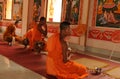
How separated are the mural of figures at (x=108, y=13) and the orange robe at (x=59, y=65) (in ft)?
11.2

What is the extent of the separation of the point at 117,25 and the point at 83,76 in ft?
11.2

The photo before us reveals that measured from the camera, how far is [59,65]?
11.8 feet

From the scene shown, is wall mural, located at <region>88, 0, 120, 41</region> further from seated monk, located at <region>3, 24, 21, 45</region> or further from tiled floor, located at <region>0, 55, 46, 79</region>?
tiled floor, located at <region>0, 55, 46, 79</region>

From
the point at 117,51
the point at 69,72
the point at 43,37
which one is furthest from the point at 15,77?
the point at 117,51

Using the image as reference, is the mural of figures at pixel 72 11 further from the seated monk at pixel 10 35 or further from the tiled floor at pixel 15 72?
the tiled floor at pixel 15 72

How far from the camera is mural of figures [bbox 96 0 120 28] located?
257 inches

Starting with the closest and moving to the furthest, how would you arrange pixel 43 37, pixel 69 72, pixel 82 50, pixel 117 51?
pixel 69 72, pixel 117 51, pixel 43 37, pixel 82 50

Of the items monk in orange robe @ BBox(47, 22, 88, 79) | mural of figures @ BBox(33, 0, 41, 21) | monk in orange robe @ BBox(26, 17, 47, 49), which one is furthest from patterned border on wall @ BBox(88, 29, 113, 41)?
mural of figures @ BBox(33, 0, 41, 21)

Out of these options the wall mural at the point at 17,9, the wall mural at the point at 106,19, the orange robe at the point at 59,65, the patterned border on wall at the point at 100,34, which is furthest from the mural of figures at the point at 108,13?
the wall mural at the point at 17,9

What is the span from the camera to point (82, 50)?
7461mm

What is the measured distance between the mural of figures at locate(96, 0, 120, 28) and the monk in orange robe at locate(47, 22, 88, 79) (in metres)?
3.42

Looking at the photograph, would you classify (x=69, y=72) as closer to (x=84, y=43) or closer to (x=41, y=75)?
(x=41, y=75)

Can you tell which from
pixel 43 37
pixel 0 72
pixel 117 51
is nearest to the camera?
pixel 0 72

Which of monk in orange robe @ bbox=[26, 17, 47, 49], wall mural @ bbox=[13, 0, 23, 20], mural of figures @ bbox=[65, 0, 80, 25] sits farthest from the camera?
wall mural @ bbox=[13, 0, 23, 20]
